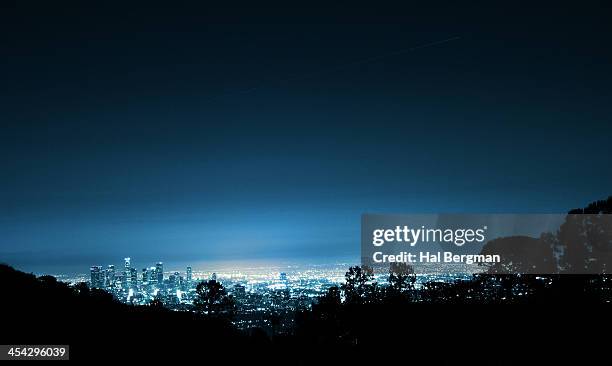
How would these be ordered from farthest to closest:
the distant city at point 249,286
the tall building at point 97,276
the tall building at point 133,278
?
1. the tall building at point 133,278
2. the tall building at point 97,276
3. the distant city at point 249,286

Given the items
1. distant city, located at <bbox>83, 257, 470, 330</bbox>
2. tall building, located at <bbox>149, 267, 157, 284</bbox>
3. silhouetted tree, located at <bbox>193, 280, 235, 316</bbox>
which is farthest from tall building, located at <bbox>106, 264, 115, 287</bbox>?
silhouetted tree, located at <bbox>193, 280, 235, 316</bbox>

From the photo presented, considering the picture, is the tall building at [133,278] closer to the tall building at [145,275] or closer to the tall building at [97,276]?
the tall building at [145,275]

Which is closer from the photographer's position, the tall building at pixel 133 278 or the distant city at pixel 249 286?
the distant city at pixel 249 286

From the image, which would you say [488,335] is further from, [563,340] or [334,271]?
[334,271]

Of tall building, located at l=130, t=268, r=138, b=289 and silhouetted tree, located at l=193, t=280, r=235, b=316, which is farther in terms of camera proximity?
tall building, located at l=130, t=268, r=138, b=289

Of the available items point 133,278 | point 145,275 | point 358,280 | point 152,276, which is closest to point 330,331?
point 358,280

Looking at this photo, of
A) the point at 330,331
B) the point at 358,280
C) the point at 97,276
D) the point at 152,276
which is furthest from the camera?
the point at 152,276

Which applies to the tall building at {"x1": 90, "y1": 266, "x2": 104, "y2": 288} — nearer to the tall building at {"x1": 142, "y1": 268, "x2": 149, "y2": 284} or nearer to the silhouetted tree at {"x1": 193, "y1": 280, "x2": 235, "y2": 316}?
the tall building at {"x1": 142, "y1": 268, "x2": 149, "y2": 284}

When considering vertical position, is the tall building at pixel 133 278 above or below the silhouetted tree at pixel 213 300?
above

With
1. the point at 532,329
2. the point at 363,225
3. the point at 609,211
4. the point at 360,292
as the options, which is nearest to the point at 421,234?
the point at 363,225

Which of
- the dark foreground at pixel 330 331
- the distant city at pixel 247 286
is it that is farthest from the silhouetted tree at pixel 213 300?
the dark foreground at pixel 330 331

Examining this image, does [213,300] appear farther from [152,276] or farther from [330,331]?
[152,276]
